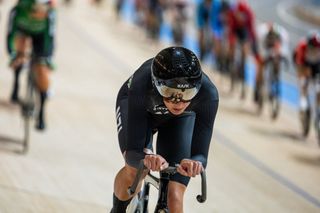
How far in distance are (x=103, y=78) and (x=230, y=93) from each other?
1.75 metres

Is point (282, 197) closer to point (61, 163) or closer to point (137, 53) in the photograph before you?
point (61, 163)

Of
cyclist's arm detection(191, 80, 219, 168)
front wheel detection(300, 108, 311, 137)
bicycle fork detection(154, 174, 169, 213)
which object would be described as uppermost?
cyclist's arm detection(191, 80, 219, 168)

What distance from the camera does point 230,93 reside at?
1120 cm

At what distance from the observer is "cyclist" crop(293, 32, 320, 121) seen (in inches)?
328

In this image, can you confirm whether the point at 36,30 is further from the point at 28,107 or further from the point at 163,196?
the point at 163,196

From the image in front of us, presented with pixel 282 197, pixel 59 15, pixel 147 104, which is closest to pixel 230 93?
pixel 282 197

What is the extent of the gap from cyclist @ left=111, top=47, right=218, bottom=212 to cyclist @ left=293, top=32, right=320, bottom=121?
489 centimetres

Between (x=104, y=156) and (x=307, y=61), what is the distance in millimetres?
2648

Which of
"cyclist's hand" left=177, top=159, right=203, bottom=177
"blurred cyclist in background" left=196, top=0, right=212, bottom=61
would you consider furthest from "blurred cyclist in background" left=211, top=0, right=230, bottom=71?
"cyclist's hand" left=177, top=159, right=203, bottom=177

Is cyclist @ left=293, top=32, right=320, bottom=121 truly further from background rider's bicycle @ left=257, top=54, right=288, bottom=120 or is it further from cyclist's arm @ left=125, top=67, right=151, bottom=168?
cyclist's arm @ left=125, top=67, right=151, bottom=168

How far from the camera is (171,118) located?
12.0 ft

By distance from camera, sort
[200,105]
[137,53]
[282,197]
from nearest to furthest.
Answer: [200,105], [282,197], [137,53]

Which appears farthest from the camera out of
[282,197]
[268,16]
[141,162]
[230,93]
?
[268,16]

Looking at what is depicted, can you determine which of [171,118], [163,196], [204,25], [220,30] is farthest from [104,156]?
[204,25]
